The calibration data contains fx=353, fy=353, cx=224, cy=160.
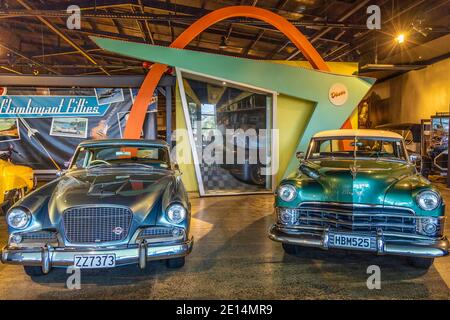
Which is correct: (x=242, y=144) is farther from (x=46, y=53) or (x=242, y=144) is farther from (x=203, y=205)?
(x=46, y=53)

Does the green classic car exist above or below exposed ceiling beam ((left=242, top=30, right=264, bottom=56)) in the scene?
below

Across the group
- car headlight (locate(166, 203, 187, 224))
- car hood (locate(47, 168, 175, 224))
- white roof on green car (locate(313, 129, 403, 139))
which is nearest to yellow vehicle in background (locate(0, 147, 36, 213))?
car hood (locate(47, 168, 175, 224))

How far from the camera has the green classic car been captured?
3688 millimetres

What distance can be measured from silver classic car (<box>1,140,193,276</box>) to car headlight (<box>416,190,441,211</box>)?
247cm

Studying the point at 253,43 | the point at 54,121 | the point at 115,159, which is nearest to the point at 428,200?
the point at 115,159

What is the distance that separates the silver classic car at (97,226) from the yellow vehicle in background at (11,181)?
2.92m

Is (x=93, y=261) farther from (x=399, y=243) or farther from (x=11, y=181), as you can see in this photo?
(x=11, y=181)

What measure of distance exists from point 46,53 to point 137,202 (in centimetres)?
1279

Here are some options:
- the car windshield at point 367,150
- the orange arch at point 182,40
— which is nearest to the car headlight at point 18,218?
the car windshield at point 367,150

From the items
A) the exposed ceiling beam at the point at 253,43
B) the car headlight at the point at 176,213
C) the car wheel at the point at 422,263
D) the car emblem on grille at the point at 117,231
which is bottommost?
the car wheel at the point at 422,263

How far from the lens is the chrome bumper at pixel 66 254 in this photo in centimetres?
331

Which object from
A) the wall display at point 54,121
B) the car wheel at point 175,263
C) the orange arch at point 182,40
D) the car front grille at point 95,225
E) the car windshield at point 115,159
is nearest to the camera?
the car front grille at point 95,225

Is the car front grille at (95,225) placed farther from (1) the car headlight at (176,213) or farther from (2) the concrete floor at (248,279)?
(2) the concrete floor at (248,279)

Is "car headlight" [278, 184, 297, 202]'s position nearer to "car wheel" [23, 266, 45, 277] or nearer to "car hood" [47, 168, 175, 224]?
"car hood" [47, 168, 175, 224]
